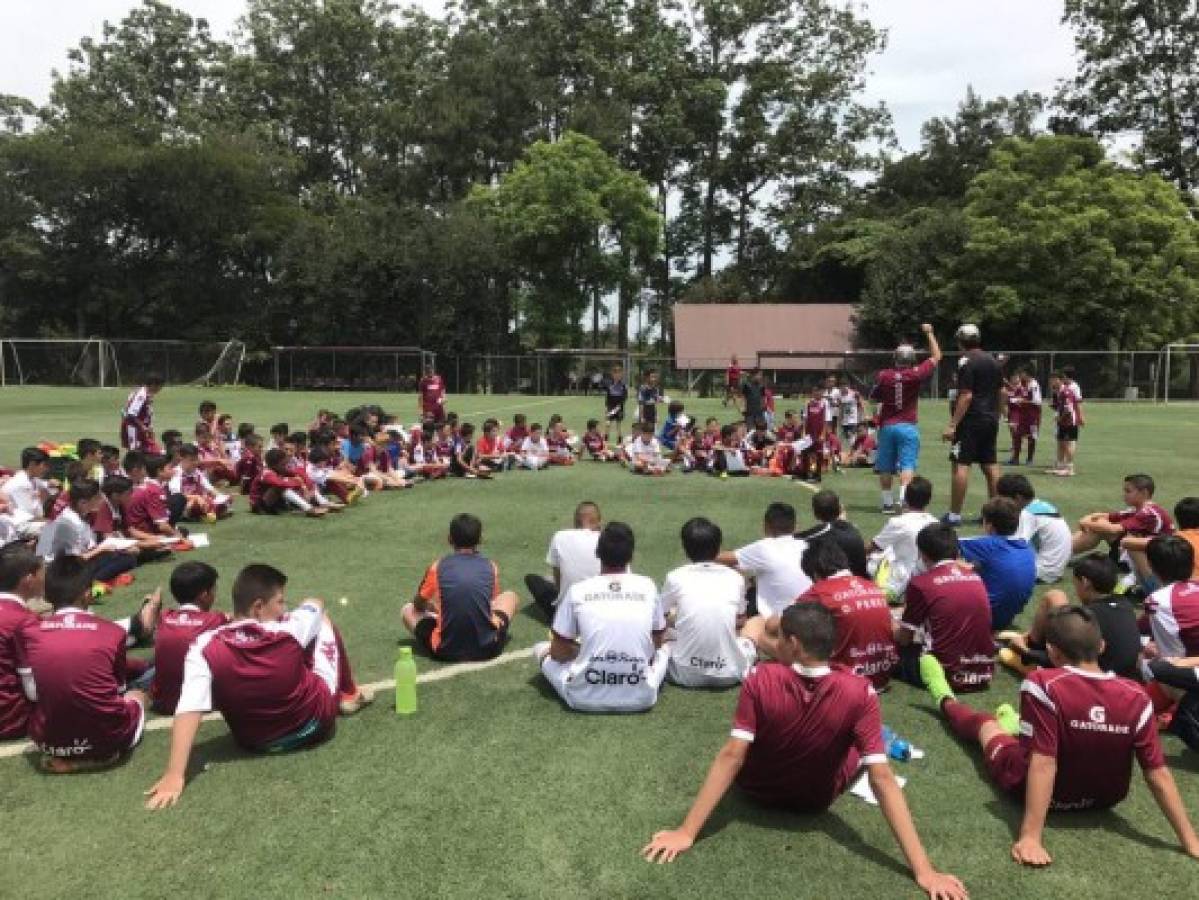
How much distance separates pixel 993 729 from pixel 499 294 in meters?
46.5

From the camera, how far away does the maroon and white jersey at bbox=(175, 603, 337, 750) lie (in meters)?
5.04

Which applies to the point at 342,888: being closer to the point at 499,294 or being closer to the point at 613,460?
the point at 613,460

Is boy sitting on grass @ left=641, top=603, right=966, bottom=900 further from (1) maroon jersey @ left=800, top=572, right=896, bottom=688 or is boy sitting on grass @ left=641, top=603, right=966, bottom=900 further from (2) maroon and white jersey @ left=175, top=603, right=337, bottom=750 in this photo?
(2) maroon and white jersey @ left=175, top=603, right=337, bottom=750

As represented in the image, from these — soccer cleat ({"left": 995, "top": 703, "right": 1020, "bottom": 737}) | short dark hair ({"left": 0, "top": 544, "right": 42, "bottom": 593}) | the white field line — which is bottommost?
the white field line

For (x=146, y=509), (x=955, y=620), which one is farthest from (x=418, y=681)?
(x=146, y=509)

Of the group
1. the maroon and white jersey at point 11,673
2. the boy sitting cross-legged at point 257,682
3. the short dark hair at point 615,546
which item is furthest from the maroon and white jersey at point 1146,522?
the maroon and white jersey at point 11,673

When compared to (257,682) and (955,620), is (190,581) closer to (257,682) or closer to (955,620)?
(257,682)

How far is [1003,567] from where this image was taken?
273 inches

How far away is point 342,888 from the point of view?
4.07m

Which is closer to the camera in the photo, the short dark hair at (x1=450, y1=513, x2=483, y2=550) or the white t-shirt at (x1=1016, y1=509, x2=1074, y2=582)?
the short dark hair at (x1=450, y1=513, x2=483, y2=550)

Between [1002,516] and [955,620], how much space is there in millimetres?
1298

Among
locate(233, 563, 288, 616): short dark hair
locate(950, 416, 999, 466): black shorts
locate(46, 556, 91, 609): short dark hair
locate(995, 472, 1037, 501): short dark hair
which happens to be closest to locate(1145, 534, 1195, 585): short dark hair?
locate(995, 472, 1037, 501): short dark hair

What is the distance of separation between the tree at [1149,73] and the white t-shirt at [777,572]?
56241 mm

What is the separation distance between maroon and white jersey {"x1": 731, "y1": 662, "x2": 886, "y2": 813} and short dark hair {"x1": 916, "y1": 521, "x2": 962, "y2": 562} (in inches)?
87.3
